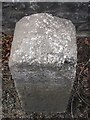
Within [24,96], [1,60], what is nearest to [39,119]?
[24,96]

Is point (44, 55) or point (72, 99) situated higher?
point (44, 55)

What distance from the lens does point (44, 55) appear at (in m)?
1.83

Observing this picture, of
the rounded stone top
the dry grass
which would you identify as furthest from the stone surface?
the dry grass

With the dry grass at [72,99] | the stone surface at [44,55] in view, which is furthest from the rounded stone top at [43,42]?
the dry grass at [72,99]

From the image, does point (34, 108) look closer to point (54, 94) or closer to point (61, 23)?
point (54, 94)

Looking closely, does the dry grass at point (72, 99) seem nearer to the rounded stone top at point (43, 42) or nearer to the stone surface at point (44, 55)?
the stone surface at point (44, 55)

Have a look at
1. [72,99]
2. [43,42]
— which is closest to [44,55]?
[43,42]

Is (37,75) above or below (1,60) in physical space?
above

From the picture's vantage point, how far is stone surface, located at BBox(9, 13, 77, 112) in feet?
5.98

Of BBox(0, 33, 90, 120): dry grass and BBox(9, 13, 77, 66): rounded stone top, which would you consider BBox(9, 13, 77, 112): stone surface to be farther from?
BBox(0, 33, 90, 120): dry grass

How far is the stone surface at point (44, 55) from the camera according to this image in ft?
5.98

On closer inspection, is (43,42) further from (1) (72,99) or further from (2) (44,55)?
(1) (72,99)

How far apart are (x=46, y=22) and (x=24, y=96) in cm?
62

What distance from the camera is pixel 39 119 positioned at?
8.48 feet
